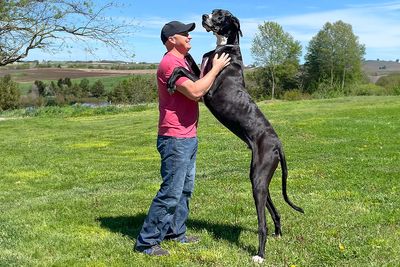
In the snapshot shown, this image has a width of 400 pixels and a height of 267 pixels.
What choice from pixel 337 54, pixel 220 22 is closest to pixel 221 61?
pixel 220 22

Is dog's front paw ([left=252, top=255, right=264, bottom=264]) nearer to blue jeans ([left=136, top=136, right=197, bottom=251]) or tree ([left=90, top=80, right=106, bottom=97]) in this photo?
blue jeans ([left=136, top=136, right=197, bottom=251])

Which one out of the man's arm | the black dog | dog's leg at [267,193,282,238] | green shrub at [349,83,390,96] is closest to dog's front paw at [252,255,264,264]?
the black dog

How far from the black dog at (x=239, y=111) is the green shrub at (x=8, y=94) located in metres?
39.6

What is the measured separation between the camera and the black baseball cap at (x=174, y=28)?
4945 mm

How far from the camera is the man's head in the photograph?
4949 mm

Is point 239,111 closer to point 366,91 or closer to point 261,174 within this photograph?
point 261,174

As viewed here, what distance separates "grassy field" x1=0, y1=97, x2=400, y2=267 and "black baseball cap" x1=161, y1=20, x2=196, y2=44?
7.14ft

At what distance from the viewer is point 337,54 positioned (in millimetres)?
60125

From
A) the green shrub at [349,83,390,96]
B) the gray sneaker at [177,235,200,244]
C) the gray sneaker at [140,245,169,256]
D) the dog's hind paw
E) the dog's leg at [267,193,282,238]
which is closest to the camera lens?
the dog's hind paw

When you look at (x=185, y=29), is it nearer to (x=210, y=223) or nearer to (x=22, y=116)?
(x=210, y=223)

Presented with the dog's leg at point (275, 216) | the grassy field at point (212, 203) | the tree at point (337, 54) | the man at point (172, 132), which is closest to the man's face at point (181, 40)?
the man at point (172, 132)

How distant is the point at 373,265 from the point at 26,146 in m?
14.1

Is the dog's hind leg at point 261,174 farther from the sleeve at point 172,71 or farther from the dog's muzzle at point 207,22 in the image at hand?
the dog's muzzle at point 207,22

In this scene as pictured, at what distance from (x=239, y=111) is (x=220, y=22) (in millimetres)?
856
